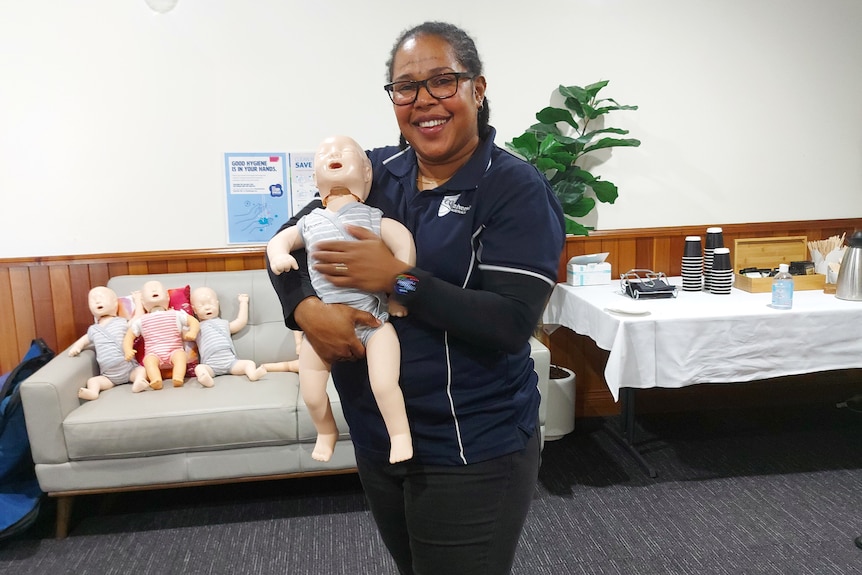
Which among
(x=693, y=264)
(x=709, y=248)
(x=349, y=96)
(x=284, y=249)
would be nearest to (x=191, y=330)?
(x=349, y=96)

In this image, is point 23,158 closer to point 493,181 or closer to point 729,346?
point 493,181

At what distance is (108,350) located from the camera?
2590 millimetres

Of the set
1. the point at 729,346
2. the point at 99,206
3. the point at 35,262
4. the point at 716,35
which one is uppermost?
the point at 716,35

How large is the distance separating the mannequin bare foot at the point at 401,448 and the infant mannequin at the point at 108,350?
1810 millimetres

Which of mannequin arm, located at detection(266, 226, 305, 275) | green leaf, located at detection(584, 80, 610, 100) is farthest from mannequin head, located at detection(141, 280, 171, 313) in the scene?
green leaf, located at detection(584, 80, 610, 100)

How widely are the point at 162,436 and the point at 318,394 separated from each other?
4.42 ft

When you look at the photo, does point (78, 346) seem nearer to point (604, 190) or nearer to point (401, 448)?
point (401, 448)

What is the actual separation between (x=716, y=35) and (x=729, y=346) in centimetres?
164

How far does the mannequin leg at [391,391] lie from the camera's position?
1.04 meters

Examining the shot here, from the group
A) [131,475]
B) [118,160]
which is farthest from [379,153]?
[118,160]

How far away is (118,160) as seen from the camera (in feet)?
9.65

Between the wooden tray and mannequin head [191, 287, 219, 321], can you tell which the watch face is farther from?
the wooden tray

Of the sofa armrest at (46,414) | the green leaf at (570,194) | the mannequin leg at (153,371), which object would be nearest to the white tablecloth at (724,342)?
the green leaf at (570,194)

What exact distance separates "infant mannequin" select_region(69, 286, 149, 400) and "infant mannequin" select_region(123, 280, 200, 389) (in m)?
0.04
